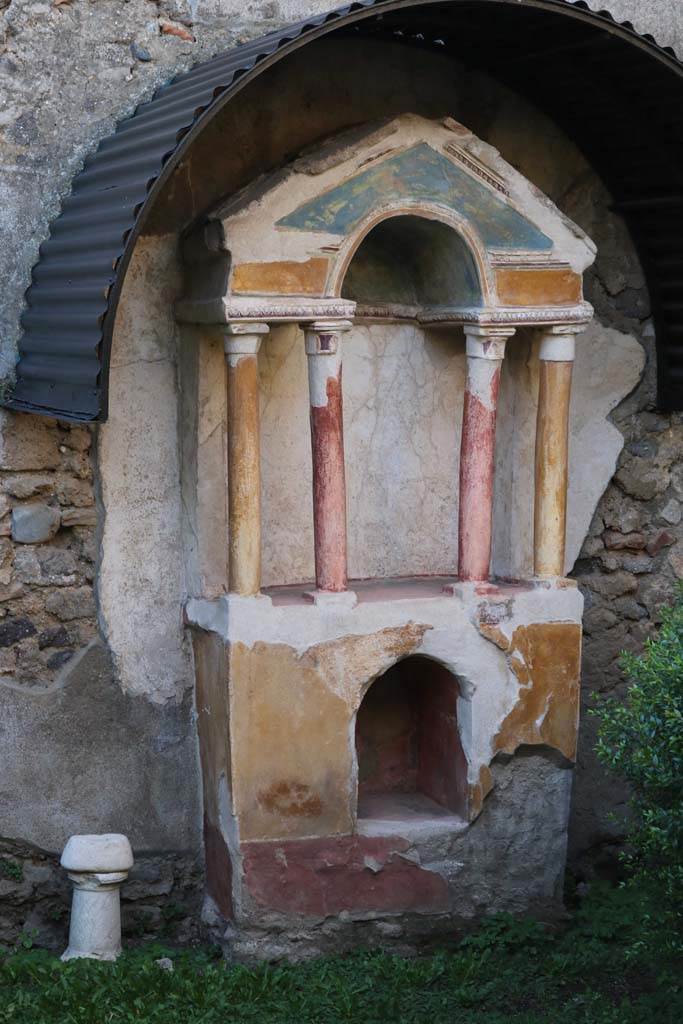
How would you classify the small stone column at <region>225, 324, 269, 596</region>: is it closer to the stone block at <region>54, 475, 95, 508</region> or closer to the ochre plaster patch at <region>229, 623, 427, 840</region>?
the ochre plaster patch at <region>229, 623, 427, 840</region>

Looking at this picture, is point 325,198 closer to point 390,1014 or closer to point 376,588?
point 376,588

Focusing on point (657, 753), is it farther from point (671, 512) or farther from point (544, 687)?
point (671, 512)

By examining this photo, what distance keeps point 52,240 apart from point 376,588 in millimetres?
1819

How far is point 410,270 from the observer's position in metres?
5.90

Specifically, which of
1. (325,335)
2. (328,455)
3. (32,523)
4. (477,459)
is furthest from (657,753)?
(32,523)

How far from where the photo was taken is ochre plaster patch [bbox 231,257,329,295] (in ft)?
16.8

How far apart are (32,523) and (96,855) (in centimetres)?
123

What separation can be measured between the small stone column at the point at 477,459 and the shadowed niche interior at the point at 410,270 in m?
0.22

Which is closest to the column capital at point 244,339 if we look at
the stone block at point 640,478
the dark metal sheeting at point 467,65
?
the dark metal sheeting at point 467,65

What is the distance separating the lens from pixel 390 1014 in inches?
196

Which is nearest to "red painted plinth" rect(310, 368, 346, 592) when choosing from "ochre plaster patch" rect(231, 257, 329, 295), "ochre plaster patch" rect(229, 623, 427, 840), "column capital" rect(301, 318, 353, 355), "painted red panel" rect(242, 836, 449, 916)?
"column capital" rect(301, 318, 353, 355)

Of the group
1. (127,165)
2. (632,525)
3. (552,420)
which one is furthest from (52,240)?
(632,525)

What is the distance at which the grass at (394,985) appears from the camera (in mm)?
4883

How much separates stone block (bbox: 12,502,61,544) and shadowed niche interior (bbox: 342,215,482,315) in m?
1.47
